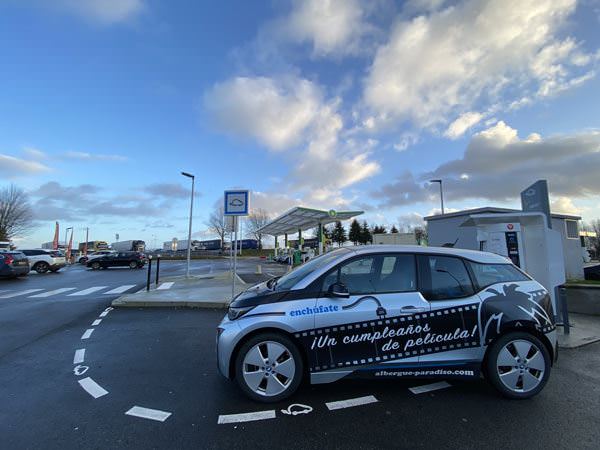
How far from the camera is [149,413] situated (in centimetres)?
336

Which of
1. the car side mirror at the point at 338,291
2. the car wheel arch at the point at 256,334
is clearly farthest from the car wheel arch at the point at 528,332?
the car wheel arch at the point at 256,334

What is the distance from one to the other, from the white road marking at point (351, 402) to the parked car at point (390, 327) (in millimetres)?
246

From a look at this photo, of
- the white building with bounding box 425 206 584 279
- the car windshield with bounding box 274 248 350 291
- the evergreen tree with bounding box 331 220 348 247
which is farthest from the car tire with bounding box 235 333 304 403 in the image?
the evergreen tree with bounding box 331 220 348 247

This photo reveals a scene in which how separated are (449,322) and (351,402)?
4.57 ft

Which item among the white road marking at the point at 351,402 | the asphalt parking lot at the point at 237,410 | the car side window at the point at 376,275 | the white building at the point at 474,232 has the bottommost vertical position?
the asphalt parking lot at the point at 237,410

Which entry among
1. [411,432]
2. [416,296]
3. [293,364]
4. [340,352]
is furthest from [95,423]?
[416,296]

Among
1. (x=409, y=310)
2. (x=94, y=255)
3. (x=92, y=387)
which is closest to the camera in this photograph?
(x=409, y=310)

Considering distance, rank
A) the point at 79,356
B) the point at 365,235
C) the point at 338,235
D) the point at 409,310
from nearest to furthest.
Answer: the point at 409,310
the point at 79,356
the point at 365,235
the point at 338,235

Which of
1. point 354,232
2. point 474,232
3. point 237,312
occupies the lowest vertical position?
point 237,312

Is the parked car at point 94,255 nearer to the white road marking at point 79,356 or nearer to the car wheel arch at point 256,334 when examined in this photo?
the white road marking at point 79,356

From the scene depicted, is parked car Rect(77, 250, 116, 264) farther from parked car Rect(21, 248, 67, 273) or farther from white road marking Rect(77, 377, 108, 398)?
white road marking Rect(77, 377, 108, 398)

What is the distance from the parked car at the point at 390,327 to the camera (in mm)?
3553

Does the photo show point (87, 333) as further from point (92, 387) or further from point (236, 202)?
point (236, 202)

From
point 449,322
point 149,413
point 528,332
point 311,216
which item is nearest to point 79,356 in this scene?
point 149,413
